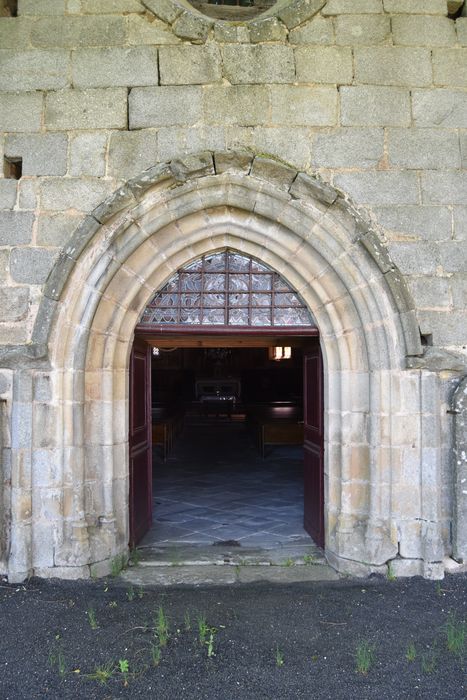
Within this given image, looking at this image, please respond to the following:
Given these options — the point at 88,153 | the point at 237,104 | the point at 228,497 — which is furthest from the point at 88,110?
the point at 228,497

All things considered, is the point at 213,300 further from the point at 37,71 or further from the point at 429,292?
the point at 37,71

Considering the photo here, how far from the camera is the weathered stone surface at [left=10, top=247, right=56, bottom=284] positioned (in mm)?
3816

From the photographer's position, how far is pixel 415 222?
385 centimetres

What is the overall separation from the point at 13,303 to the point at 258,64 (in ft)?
8.26

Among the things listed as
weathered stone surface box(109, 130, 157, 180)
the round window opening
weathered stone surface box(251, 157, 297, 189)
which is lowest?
weathered stone surface box(251, 157, 297, 189)

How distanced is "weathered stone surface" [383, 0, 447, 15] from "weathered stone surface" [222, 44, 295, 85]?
2.74ft

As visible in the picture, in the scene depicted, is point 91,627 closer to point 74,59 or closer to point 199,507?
point 199,507

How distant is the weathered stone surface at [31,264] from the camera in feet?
12.5

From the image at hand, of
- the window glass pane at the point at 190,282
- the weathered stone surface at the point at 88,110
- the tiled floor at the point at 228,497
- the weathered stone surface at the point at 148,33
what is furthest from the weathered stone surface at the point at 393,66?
the tiled floor at the point at 228,497

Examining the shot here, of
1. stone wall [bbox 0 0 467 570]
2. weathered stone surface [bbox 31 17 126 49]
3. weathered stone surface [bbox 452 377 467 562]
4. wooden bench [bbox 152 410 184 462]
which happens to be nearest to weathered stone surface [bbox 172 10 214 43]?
stone wall [bbox 0 0 467 570]

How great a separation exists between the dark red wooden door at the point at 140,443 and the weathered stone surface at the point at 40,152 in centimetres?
149

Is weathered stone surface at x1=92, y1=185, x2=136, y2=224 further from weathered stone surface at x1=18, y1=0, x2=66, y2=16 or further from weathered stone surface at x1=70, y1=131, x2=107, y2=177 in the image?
weathered stone surface at x1=18, y1=0, x2=66, y2=16

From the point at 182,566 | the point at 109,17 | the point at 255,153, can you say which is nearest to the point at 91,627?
the point at 182,566

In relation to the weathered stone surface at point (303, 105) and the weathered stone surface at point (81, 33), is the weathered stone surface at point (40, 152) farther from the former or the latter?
the weathered stone surface at point (303, 105)
